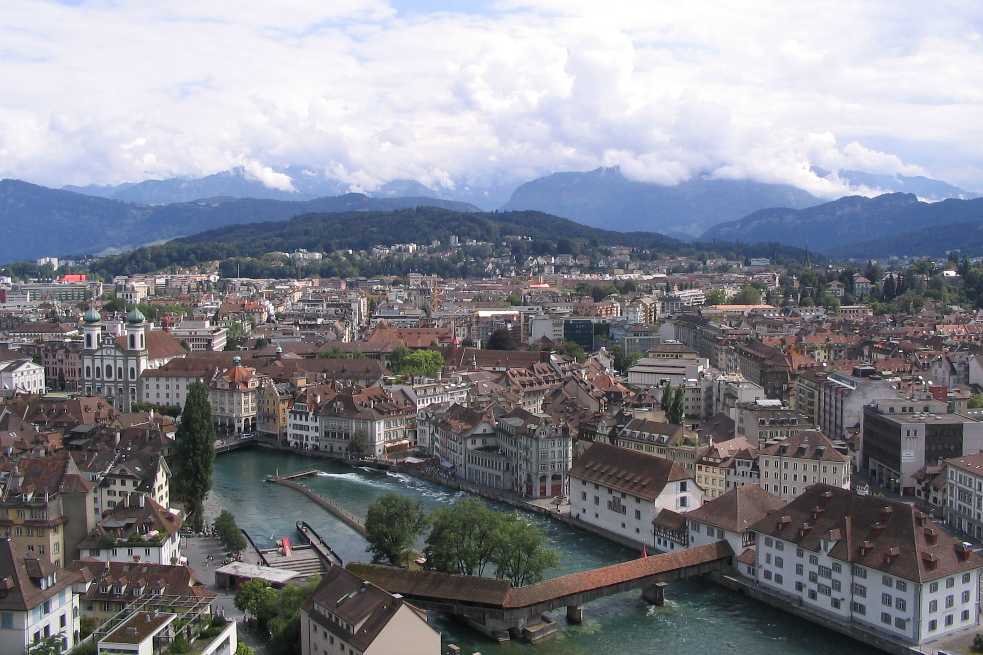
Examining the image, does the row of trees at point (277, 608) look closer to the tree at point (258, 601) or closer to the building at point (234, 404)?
the tree at point (258, 601)

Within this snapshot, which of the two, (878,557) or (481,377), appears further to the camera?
(481,377)

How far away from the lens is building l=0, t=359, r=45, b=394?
5444 centimetres

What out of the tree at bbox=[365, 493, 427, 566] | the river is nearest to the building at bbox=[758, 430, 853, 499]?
the river

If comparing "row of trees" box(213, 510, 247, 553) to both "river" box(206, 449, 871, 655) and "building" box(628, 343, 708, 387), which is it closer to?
"river" box(206, 449, 871, 655)

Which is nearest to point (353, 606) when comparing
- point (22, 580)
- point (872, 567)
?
point (22, 580)

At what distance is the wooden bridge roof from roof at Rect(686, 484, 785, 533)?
1.95 m

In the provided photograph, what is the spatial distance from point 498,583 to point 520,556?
55.0 inches

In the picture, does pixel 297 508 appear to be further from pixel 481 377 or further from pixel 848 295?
pixel 848 295

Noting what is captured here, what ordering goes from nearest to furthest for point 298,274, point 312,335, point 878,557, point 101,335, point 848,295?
1. point 878,557
2. point 101,335
3. point 312,335
4. point 848,295
5. point 298,274

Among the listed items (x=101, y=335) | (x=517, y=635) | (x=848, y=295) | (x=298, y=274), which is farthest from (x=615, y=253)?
(x=517, y=635)

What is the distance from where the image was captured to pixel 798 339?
202 ft

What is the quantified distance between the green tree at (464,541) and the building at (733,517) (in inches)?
219

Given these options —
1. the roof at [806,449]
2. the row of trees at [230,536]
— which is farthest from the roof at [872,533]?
the row of trees at [230,536]

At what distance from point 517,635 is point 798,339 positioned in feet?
138
